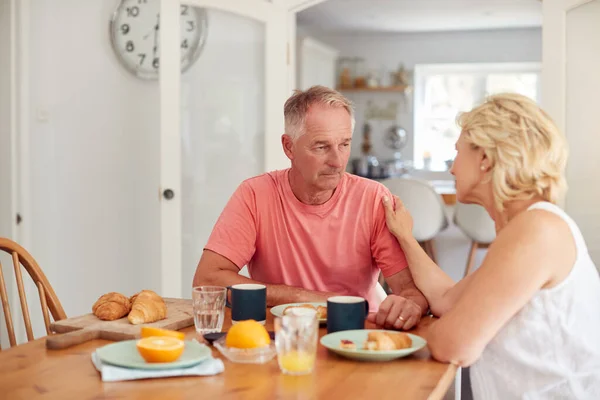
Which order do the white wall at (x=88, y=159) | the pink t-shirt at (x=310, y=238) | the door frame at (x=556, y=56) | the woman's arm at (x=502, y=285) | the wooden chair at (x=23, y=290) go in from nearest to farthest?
the woman's arm at (x=502, y=285) < the wooden chair at (x=23, y=290) < the pink t-shirt at (x=310, y=238) < the door frame at (x=556, y=56) < the white wall at (x=88, y=159)

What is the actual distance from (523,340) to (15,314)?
3.36 meters

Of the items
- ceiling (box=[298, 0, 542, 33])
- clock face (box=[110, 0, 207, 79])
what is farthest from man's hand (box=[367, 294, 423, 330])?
ceiling (box=[298, 0, 542, 33])

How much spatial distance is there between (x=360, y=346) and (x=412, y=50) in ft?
25.5

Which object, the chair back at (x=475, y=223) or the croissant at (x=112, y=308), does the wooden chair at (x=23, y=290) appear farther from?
the chair back at (x=475, y=223)

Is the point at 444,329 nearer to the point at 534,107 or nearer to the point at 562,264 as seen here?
the point at 562,264

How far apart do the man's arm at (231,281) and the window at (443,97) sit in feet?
22.8

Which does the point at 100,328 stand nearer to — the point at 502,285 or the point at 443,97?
the point at 502,285

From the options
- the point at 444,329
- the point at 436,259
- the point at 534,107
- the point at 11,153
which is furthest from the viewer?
the point at 436,259

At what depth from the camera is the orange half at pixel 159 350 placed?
1319mm

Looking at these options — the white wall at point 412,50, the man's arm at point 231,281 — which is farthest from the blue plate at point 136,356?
the white wall at point 412,50

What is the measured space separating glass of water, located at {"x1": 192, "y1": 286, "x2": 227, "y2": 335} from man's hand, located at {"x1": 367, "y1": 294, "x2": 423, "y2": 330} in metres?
0.36

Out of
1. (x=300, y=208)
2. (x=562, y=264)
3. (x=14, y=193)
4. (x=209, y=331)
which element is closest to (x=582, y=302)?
(x=562, y=264)

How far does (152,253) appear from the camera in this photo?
15.1 feet

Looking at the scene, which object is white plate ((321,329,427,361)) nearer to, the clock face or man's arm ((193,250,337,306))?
man's arm ((193,250,337,306))
